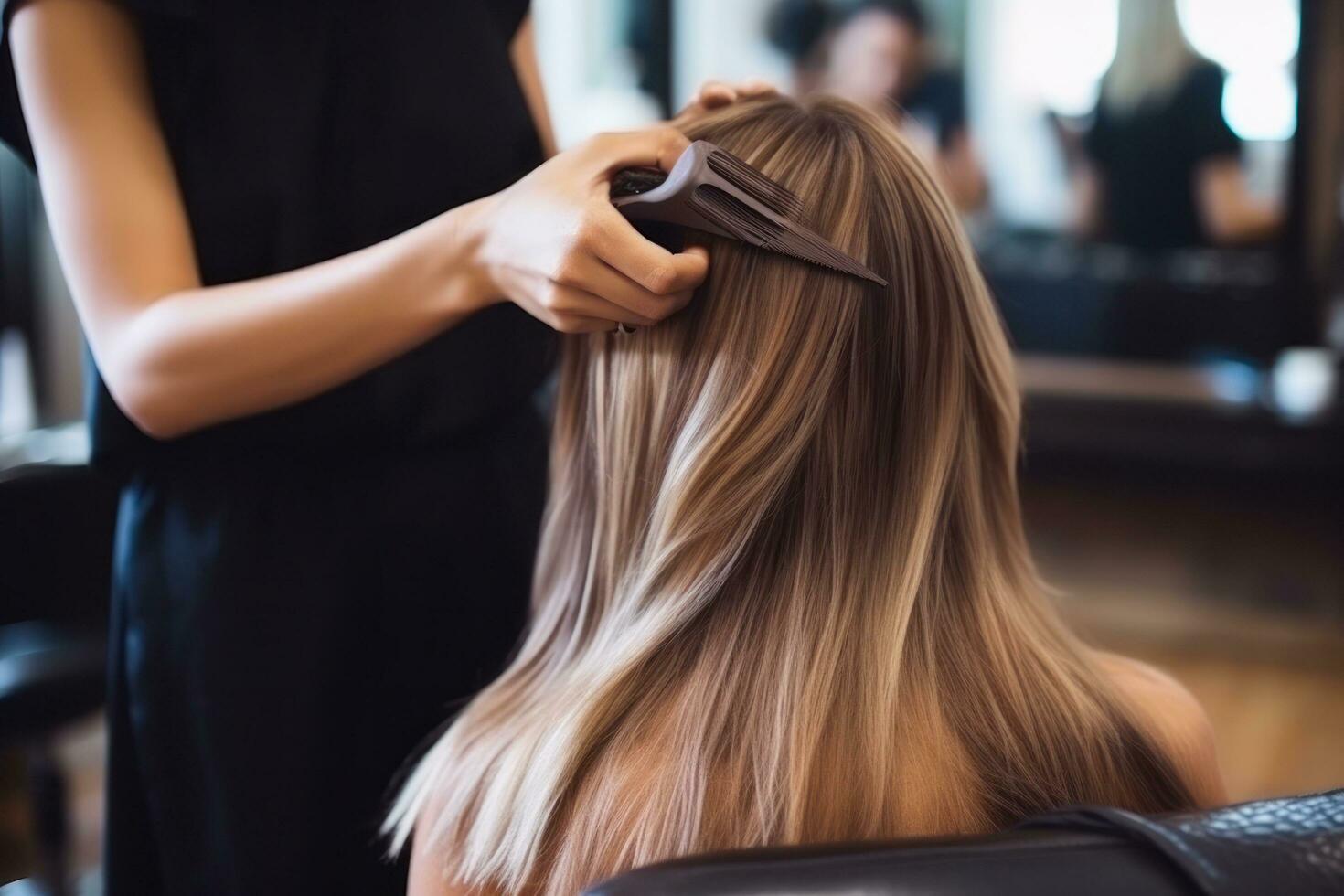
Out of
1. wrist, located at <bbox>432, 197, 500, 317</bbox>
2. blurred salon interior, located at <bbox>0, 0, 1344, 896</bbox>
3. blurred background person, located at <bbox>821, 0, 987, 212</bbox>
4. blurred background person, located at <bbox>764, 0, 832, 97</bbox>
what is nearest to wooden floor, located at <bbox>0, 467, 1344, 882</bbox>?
blurred salon interior, located at <bbox>0, 0, 1344, 896</bbox>

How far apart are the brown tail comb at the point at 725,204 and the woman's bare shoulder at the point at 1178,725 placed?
0.36 meters

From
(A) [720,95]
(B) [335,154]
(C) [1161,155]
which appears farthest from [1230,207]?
(B) [335,154]

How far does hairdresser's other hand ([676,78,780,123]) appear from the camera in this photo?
0.94m

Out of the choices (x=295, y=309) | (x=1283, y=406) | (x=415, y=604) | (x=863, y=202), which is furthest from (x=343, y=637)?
(x=1283, y=406)

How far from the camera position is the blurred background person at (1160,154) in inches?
109

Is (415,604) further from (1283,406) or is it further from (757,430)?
(1283,406)

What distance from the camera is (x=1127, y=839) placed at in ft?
1.70

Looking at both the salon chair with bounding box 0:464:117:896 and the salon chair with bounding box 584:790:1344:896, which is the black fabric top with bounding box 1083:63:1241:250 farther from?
→ the salon chair with bounding box 584:790:1344:896

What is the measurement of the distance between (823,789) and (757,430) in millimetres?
218

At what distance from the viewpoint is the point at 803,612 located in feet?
2.65

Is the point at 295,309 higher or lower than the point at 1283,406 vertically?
higher

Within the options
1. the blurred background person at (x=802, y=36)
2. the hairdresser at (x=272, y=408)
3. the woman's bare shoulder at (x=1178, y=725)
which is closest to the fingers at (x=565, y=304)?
the hairdresser at (x=272, y=408)

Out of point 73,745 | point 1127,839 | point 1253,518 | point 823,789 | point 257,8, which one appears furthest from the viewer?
point 1253,518

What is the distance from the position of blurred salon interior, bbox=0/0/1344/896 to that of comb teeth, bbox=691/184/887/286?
1891 millimetres
